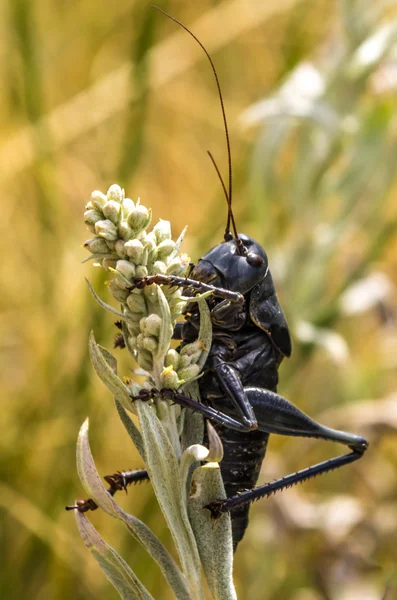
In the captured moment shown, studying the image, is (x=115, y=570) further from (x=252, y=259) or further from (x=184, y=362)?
(x=252, y=259)

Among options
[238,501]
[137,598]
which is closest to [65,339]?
[238,501]

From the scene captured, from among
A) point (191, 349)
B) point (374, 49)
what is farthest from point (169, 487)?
point (374, 49)

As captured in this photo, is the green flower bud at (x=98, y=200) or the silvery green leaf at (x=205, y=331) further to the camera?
the silvery green leaf at (x=205, y=331)

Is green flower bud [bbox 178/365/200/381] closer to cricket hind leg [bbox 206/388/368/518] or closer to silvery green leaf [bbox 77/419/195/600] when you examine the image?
silvery green leaf [bbox 77/419/195/600]

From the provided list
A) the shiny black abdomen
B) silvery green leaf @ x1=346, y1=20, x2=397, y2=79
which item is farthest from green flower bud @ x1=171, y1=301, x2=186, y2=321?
silvery green leaf @ x1=346, y1=20, x2=397, y2=79

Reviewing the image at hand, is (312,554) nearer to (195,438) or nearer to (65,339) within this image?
(65,339)

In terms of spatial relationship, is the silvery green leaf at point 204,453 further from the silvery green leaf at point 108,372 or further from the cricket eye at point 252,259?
the cricket eye at point 252,259

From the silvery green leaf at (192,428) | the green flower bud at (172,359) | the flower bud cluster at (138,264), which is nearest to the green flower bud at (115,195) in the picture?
the flower bud cluster at (138,264)
